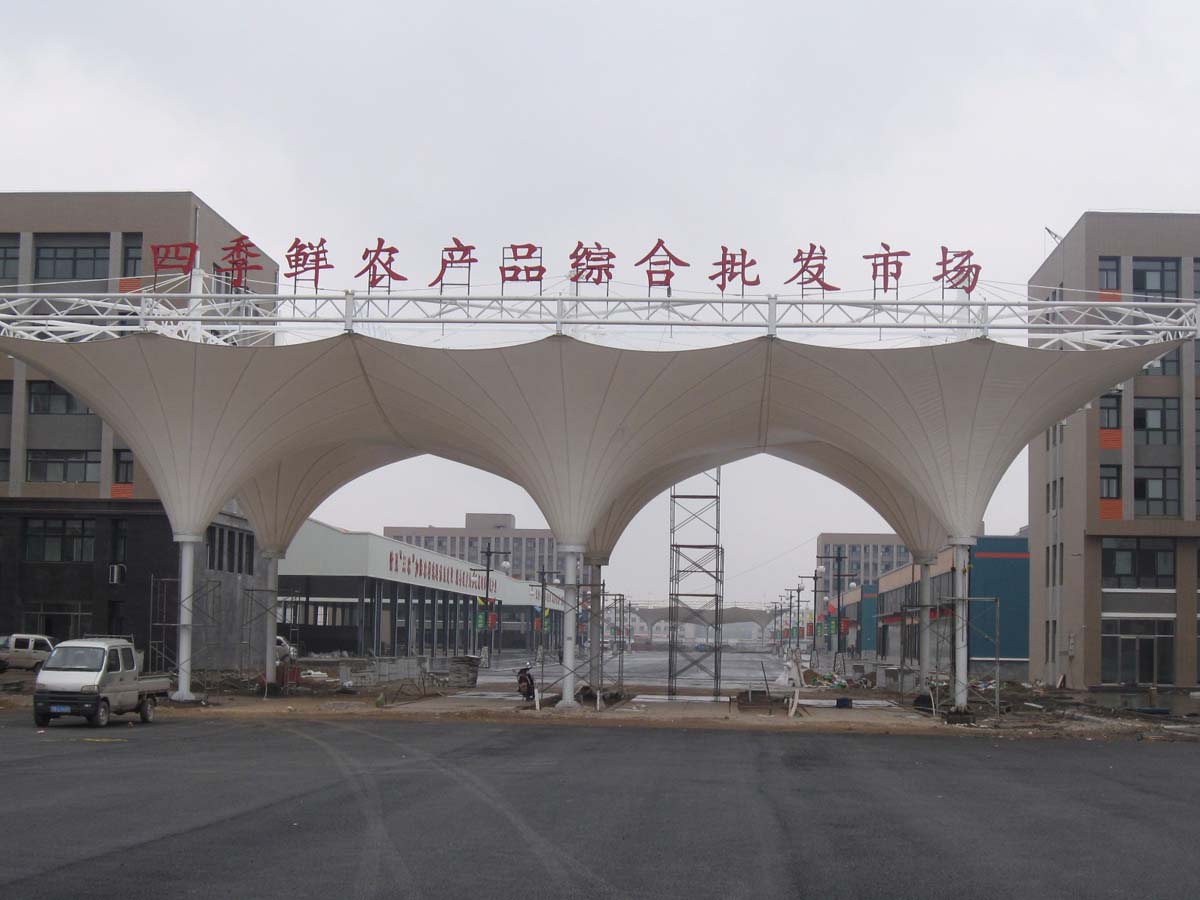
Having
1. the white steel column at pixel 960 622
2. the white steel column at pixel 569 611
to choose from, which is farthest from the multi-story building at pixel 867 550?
the white steel column at pixel 569 611

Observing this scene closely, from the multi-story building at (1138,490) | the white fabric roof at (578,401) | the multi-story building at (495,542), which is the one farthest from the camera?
the multi-story building at (495,542)

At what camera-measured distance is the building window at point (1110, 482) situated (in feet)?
164

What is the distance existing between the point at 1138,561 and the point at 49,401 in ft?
144

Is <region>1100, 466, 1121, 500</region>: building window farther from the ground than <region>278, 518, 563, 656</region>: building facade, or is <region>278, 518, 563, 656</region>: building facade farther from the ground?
<region>1100, 466, 1121, 500</region>: building window

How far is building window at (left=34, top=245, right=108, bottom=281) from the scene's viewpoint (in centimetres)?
5153

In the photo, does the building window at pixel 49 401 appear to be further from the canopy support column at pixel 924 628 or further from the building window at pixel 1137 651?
the building window at pixel 1137 651

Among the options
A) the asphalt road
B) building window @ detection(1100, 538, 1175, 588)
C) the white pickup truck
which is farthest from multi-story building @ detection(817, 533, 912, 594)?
the asphalt road

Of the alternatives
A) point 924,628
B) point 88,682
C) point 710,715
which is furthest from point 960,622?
point 88,682

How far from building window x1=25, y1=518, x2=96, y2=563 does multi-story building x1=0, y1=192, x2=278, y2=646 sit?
0.04 meters

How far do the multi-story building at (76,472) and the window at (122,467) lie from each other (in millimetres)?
40

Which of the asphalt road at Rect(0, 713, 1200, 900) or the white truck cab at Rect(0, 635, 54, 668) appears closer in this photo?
the asphalt road at Rect(0, 713, 1200, 900)

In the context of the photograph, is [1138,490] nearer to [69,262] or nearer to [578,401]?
[578,401]

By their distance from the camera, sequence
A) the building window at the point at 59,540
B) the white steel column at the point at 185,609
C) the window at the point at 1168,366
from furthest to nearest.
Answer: the building window at the point at 59,540 → the window at the point at 1168,366 → the white steel column at the point at 185,609

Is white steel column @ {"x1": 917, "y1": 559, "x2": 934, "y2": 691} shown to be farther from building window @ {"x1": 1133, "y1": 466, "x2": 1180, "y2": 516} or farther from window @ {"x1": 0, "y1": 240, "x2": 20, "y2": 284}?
window @ {"x1": 0, "y1": 240, "x2": 20, "y2": 284}
